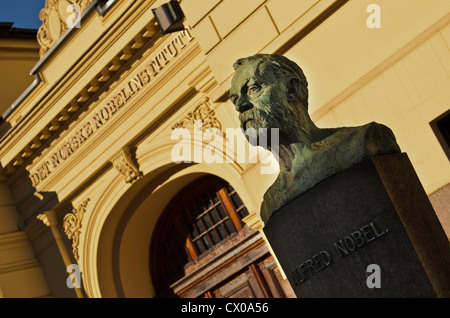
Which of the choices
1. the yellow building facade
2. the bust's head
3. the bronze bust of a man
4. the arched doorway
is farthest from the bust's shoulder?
the arched doorway

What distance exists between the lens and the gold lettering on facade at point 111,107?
453 inches

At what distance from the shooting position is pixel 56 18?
13.5 metres

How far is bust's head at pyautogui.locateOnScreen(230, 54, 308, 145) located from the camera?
4.64 meters

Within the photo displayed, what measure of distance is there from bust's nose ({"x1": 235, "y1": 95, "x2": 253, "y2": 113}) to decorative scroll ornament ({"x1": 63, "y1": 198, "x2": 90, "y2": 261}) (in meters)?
9.06

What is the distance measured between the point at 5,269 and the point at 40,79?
3.30 meters

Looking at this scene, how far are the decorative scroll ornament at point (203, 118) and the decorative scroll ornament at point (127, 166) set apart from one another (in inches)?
45.3

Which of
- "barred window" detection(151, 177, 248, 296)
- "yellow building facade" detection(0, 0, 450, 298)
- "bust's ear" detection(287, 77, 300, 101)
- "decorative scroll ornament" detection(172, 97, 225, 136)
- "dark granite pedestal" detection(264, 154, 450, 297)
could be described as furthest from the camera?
"barred window" detection(151, 177, 248, 296)

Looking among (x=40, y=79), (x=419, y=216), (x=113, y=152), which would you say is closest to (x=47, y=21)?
(x=40, y=79)

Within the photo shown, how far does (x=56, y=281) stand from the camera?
1423cm

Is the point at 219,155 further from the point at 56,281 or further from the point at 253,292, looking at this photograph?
the point at 56,281

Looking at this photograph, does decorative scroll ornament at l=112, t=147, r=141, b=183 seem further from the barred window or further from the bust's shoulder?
the bust's shoulder

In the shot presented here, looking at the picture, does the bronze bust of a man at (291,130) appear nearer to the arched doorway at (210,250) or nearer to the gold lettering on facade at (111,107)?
the gold lettering on facade at (111,107)

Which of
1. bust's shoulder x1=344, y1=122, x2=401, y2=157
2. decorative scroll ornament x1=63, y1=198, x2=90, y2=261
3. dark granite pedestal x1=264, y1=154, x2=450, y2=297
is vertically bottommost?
dark granite pedestal x1=264, y1=154, x2=450, y2=297

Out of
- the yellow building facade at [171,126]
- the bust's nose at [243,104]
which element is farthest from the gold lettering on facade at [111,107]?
the bust's nose at [243,104]
